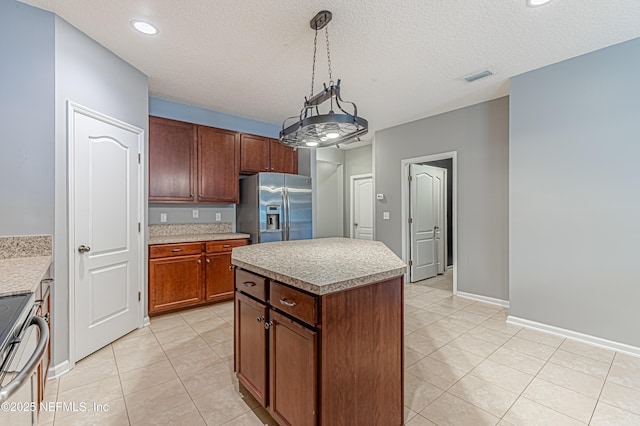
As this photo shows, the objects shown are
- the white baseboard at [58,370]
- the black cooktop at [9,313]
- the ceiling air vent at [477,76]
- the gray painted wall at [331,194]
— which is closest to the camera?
the black cooktop at [9,313]

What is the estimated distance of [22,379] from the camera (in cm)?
76

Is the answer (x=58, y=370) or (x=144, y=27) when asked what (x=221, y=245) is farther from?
(x=144, y=27)

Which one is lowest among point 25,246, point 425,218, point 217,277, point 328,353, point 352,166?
point 217,277

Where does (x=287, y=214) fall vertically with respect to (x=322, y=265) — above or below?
above

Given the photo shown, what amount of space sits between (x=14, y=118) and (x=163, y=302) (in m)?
2.17

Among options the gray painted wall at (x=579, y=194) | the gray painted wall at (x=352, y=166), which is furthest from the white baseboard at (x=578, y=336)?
the gray painted wall at (x=352, y=166)

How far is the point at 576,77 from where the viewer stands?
2.72m

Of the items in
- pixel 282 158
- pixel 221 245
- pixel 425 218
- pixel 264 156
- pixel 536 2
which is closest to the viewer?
pixel 536 2

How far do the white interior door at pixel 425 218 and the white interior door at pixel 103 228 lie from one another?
393cm

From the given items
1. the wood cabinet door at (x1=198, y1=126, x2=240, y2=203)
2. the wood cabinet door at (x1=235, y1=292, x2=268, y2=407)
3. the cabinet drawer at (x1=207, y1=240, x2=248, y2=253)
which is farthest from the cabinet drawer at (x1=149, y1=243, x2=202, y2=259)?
the wood cabinet door at (x1=235, y1=292, x2=268, y2=407)

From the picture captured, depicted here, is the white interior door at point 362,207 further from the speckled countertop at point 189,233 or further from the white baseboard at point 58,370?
the white baseboard at point 58,370

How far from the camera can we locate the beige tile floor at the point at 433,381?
1.72m

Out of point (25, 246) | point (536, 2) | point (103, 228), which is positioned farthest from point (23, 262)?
point (536, 2)

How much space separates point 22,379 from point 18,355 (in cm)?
31
